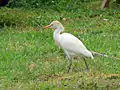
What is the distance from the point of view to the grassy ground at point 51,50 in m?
7.58

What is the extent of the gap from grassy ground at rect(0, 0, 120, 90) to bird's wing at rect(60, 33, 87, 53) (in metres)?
0.36

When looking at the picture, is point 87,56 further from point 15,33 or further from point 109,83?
point 15,33

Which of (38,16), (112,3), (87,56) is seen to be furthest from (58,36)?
(112,3)

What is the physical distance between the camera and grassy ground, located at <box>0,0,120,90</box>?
7578 mm

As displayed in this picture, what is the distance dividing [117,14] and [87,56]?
6.82 m

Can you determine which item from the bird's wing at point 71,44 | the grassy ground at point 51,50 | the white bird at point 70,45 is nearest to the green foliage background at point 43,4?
the grassy ground at point 51,50

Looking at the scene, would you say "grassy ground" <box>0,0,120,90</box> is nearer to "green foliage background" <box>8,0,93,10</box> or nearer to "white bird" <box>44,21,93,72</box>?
"white bird" <box>44,21,93,72</box>

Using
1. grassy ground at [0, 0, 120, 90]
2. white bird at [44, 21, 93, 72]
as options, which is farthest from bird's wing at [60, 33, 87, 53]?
grassy ground at [0, 0, 120, 90]

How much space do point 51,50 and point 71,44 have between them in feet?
6.06

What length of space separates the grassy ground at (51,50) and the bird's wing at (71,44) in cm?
36

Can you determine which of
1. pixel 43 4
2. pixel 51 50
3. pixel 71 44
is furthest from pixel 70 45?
pixel 43 4

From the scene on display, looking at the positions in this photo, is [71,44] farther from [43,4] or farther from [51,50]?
→ [43,4]

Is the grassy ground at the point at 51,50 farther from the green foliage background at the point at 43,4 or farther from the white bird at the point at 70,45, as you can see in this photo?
the green foliage background at the point at 43,4

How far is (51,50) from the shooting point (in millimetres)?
9977
